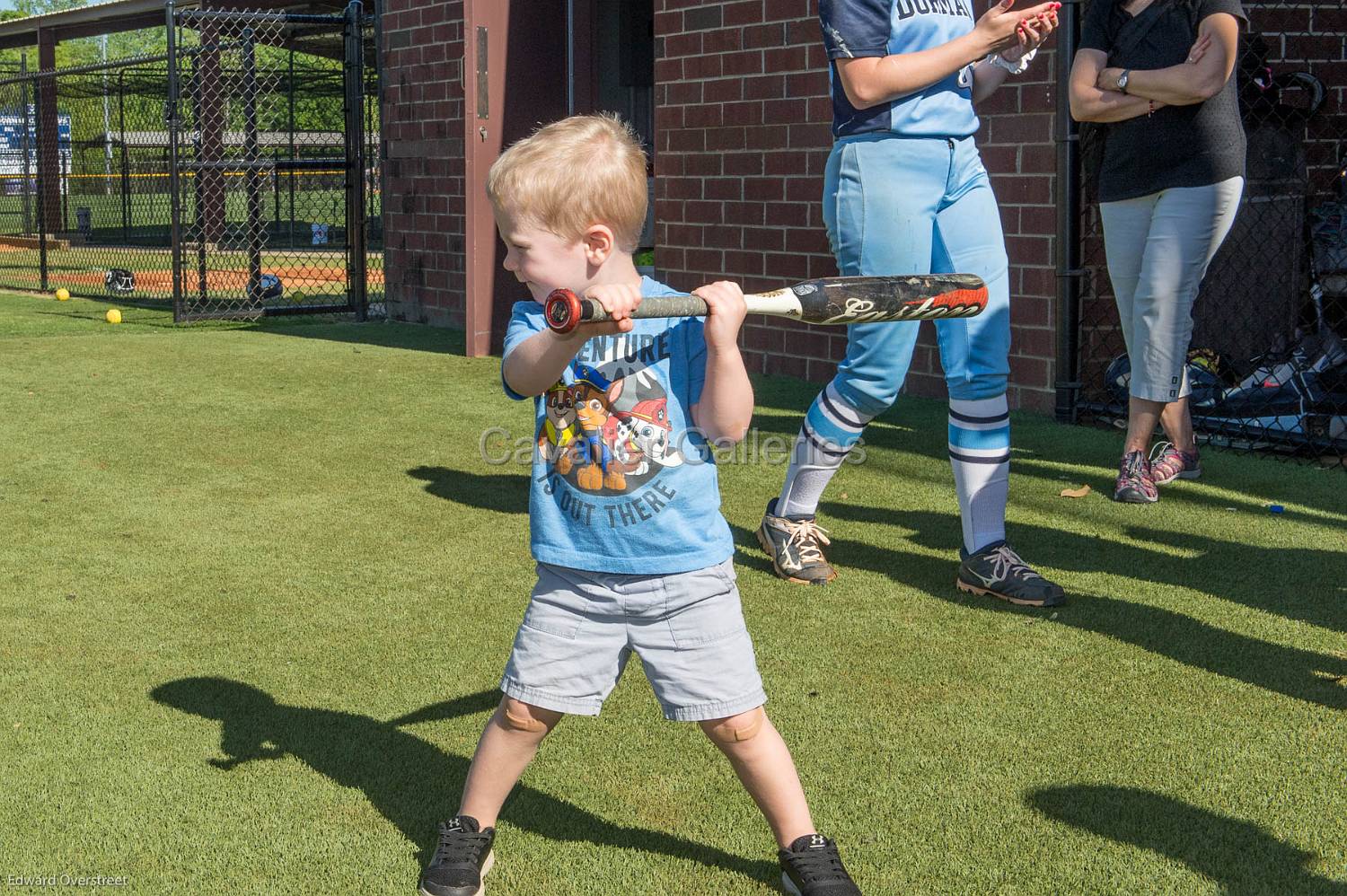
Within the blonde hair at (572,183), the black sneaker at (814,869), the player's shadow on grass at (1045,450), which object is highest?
the blonde hair at (572,183)

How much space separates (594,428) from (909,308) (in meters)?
0.59

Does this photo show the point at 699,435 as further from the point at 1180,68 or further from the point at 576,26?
the point at 576,26

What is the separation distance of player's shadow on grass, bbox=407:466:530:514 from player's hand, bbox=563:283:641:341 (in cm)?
295

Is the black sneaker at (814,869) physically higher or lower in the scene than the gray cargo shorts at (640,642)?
lower

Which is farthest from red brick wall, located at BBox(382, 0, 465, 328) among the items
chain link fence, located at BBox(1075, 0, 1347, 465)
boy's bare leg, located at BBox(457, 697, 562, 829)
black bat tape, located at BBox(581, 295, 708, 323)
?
black bat tape, located at BBox(581, 295, 708, 323)

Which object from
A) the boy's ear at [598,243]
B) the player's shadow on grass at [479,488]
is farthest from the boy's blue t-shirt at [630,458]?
the player's shadow on grass at [479,488]

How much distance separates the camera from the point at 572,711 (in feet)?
7.83

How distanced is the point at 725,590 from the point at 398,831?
762 millimetres

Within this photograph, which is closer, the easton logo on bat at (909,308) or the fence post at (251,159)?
the easton logo on bat at (909,308)

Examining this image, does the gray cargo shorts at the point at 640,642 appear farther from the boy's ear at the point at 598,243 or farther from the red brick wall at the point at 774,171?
the red brick wall at the point at 774,171

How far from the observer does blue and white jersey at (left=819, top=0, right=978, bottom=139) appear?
370 cm

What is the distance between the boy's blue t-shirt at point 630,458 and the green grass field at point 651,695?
573 mm

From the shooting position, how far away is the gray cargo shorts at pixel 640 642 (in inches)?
92.5

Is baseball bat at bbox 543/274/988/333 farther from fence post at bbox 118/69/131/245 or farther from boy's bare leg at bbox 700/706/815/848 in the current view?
fence post at bbox 118/69/131/245
